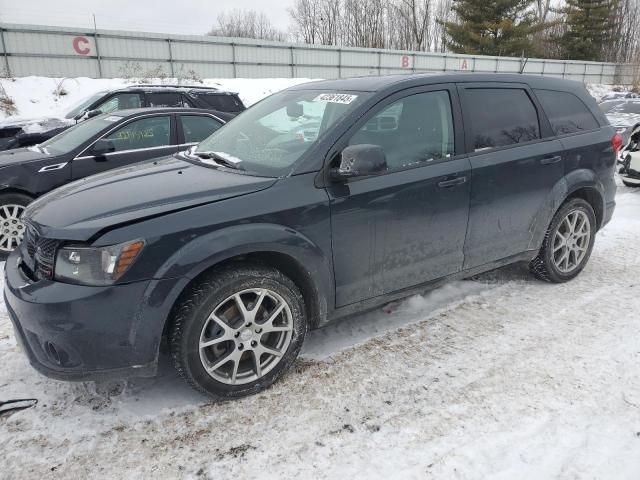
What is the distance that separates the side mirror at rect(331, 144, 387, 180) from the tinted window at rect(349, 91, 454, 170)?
0.23 metres

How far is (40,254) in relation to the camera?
8.46 ft

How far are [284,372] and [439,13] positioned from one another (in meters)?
60.0

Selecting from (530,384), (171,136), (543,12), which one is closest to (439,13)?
(543,12)

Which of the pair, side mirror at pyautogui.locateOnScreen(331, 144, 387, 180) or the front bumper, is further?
side mirror at pyautogui.locateOnScreen(331, 144, 387, 180)

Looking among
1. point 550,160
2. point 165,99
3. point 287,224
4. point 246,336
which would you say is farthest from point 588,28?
point 246,336

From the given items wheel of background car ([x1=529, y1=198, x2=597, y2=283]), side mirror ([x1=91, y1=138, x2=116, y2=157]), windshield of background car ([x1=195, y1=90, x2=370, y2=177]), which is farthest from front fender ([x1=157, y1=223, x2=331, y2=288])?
side mirror ([x1=91, y1=138, x2=116, y2=157])

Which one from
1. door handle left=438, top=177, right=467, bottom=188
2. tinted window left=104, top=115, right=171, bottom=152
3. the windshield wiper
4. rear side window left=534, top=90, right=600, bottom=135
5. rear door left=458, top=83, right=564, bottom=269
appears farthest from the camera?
tinted window left=104, top=115, right=171, bottom=152

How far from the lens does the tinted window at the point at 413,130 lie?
3.20 metres

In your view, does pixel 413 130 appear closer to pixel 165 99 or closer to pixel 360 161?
pixel 360 161

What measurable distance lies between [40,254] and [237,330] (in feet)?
3.68

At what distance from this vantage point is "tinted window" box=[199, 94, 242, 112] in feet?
31.3

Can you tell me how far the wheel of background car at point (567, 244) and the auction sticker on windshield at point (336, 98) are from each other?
2.22 metres

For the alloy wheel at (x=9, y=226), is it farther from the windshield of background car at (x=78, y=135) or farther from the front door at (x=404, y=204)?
the front door at (x=404, y=204)

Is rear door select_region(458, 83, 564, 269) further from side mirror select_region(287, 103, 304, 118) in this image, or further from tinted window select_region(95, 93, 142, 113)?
tinted window select_region(95, 93, 142, 113)
